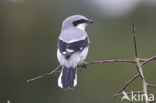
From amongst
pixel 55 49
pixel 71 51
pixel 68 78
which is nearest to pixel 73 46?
pixel 71 51

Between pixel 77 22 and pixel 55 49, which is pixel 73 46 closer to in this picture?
pixel 77 22

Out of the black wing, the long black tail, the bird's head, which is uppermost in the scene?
the bird's head

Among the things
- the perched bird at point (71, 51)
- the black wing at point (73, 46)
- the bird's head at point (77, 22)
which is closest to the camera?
the perched bird at point (71, 51)

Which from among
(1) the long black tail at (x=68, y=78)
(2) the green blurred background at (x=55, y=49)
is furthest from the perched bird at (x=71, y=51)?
(2) the green blurred background at (x=55, y=49)

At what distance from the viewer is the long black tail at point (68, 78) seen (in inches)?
Answer: 105

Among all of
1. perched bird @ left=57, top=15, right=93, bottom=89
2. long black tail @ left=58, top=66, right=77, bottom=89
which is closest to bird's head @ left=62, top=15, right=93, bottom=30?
perched bird @ left=57, top=15, right=93, bottom=89

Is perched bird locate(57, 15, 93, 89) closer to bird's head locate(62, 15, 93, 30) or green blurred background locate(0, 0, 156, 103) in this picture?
bird's head locate(62, 15, 93, 30)

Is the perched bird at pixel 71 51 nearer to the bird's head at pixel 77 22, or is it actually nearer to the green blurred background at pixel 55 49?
the bird's head at pixel 77 22

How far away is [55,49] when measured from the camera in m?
8.10

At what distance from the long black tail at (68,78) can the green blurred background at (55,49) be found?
2.69 metres

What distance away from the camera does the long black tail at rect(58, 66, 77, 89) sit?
2.66 metres

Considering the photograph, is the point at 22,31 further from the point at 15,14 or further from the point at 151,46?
the point at 151,46

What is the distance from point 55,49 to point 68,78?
5319mm

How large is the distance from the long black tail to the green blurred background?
2693 mm
